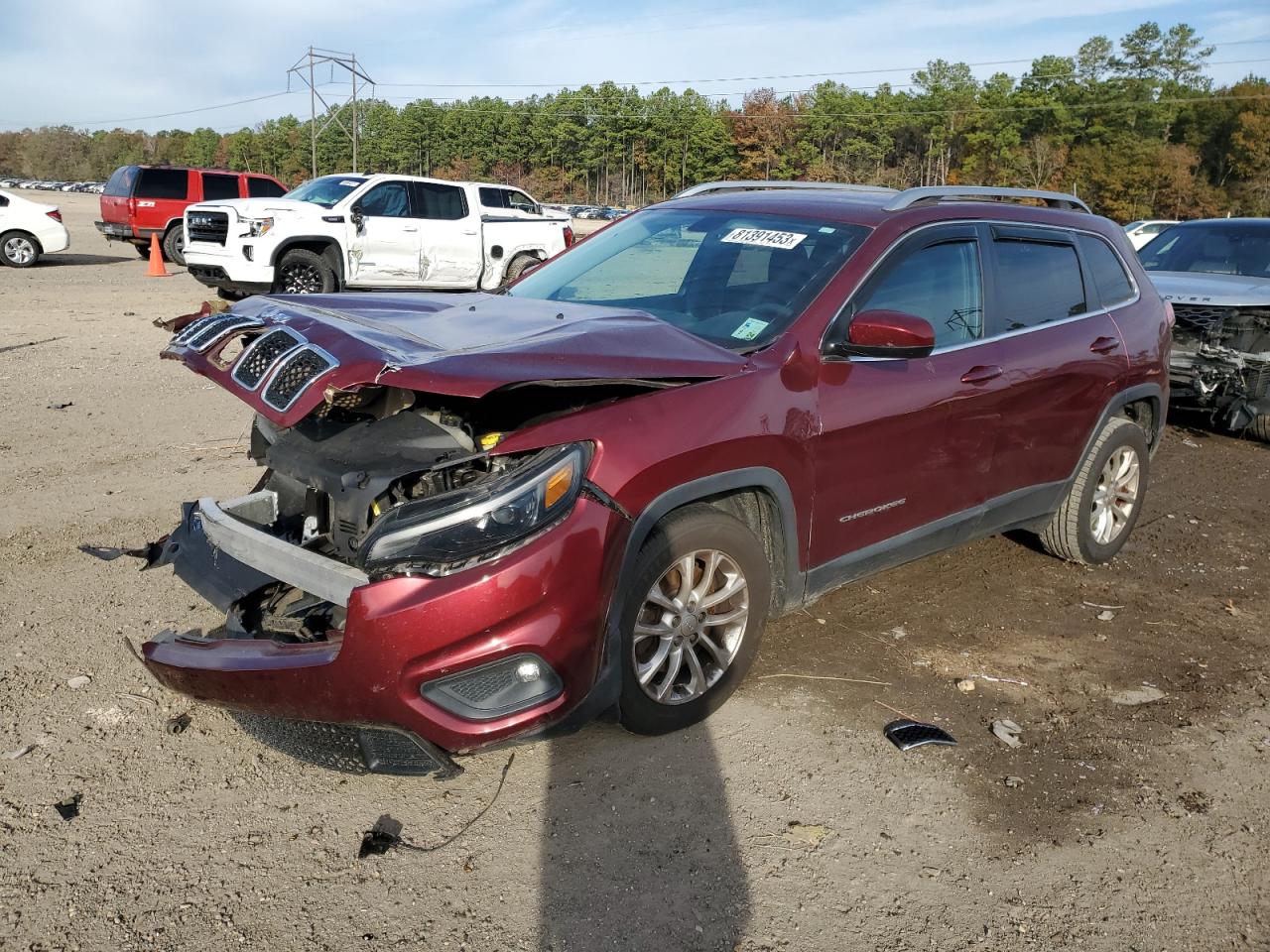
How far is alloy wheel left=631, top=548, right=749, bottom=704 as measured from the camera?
132 inches

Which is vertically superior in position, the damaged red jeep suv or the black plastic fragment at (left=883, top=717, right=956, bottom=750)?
the damaged red jeep suv

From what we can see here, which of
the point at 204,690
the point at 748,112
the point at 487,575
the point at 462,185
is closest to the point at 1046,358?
the point at 487,575

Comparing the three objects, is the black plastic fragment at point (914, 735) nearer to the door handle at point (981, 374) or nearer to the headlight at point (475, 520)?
the door handle at point (981, 374)

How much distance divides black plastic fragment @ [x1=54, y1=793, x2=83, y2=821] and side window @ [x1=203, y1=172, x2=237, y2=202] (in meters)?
20.8

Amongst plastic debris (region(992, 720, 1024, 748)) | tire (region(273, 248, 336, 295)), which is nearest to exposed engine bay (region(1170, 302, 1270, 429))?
plastic debris (region(992, 720, 1024, 748))

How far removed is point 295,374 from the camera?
3031 mm

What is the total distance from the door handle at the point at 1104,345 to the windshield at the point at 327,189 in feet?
40.0

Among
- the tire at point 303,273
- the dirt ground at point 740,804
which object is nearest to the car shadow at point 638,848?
the dirt ground at point 740,804

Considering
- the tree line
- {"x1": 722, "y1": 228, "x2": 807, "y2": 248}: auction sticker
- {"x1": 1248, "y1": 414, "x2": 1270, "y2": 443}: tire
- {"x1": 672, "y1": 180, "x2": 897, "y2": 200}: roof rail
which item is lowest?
{"x1": 1248, "y1": 414, "x2": 1270, "y2": 443}: tire

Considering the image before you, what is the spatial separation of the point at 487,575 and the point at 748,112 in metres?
104

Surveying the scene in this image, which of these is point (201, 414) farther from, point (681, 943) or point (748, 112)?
point (748, 112)

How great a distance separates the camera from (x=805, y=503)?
3695 mm

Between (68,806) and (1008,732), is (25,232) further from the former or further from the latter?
(1008,732)

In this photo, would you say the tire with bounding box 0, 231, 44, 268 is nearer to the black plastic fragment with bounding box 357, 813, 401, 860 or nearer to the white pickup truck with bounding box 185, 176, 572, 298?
the white pickup truck with bounding box 185, 176, 572, 298
